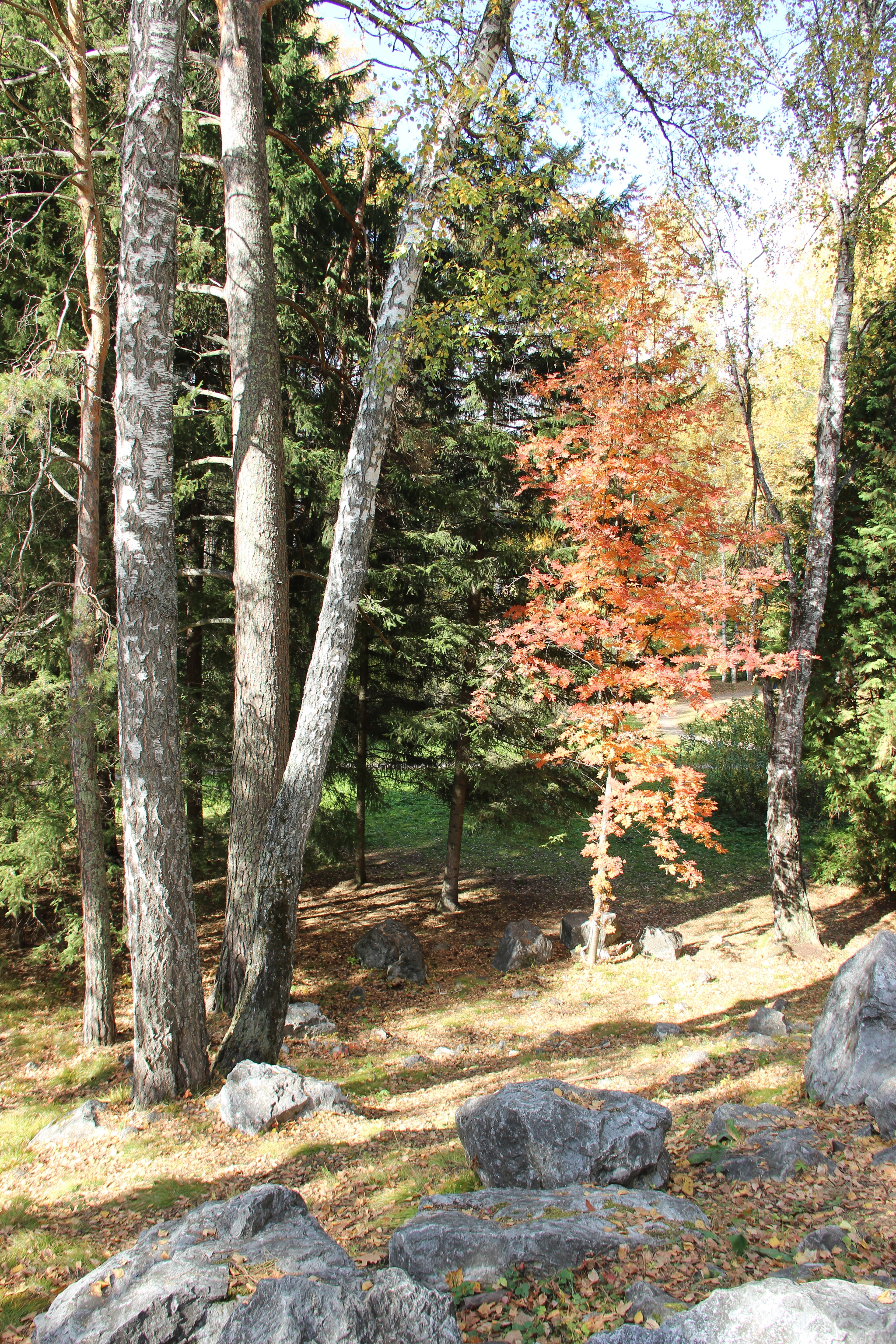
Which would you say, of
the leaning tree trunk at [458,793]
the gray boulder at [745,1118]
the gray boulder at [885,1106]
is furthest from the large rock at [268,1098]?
the leaning tree trunk at [458,793]

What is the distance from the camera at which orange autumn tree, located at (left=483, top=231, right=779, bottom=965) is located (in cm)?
741

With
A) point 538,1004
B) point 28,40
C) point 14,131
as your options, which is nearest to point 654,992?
point 538,1004

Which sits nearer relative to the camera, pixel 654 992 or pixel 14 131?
pixel 14 131

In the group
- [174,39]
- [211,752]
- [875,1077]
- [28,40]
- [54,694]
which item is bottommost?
[875,1077]

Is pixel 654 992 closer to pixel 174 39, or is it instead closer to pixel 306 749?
pixel 306 749

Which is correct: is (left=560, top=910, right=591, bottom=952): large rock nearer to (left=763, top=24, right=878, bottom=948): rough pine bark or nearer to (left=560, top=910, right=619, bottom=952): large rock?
(left=560, top=910, right=619, bottom=952): large rock

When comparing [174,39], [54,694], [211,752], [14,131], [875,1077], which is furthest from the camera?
[211,752]

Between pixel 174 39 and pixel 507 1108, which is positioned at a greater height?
pixel 174 39

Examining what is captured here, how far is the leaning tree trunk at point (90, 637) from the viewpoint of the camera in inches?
239

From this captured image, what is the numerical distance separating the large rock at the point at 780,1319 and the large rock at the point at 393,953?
21.7 ft

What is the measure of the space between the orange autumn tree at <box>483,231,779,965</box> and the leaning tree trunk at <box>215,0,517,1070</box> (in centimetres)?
221

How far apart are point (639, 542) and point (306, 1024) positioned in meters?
5.72

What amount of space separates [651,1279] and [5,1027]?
6110 mm

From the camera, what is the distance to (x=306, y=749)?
5305 mm
